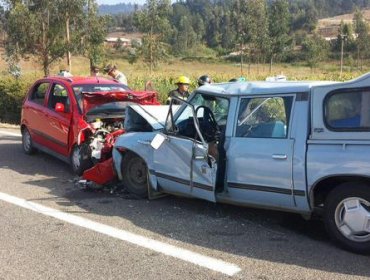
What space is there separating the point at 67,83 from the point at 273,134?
4.82 meters

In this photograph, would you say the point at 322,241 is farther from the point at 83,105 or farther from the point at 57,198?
the point at 83,105

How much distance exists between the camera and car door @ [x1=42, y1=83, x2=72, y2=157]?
29.1 feet

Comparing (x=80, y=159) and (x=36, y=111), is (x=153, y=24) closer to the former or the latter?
(x=36, y=111)

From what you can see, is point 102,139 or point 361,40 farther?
point 361,40

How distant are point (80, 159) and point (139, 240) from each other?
3.23m

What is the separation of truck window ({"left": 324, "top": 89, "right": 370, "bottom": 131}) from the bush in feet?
48.5

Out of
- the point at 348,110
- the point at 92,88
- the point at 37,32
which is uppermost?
the point at 37,32

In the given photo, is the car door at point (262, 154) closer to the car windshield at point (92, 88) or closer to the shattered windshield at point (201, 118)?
the shattered windshield at point (201, 118)

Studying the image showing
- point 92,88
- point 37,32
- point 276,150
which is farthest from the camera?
point 37,32

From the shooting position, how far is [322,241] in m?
5.34

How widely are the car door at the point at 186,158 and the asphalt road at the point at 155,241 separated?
35cm

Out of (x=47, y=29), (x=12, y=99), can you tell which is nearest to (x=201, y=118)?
(x=12, y=99)

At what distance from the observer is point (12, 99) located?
1855cm

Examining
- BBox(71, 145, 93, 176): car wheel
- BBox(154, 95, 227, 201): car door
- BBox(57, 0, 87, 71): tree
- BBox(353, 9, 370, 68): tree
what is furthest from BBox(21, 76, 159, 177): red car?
BBox(353, 9, 370, 68): tree
